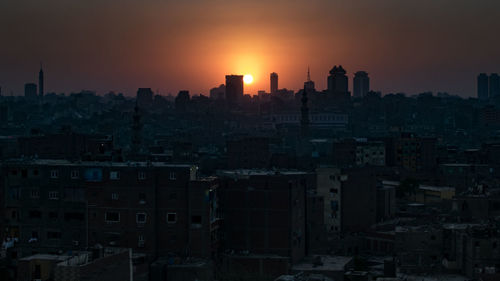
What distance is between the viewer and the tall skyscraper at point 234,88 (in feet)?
525

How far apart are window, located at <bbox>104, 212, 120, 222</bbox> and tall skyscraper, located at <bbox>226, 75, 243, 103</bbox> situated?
419ft

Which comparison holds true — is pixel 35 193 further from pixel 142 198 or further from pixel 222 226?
pixel 222 226

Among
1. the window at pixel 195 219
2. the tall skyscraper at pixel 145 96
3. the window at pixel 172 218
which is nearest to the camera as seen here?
the window at pixel 195 219

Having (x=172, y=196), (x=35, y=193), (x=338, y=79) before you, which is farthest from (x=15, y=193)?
(x=338, y=79)

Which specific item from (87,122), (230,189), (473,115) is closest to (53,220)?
(230,189)

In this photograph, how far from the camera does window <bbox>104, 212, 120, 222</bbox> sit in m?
26.2

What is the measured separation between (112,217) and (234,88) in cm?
13698

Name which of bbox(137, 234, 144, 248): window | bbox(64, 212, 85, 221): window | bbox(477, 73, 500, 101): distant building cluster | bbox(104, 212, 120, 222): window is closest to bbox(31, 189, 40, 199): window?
bbox(64, 212, 85, 221): window

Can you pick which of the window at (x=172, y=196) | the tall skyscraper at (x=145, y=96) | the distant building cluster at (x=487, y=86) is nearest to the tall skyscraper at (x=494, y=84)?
the distant building cluster at (x=487, y=86)

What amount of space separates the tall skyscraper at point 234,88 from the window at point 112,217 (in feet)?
419

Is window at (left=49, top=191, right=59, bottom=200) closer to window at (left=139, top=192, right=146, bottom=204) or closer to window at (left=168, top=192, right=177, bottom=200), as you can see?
window at (left=139, top=192, right=146, bottom=204)

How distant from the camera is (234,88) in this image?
162750 millimetres

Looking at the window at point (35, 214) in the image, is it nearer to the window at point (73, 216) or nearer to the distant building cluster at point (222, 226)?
the distant building cluster at point (222, 226)

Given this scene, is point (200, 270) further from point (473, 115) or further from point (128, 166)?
point (473, 115)
